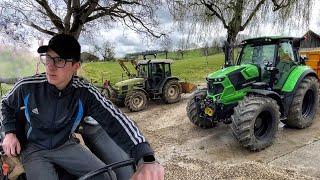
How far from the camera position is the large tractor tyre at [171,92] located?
9.90 m

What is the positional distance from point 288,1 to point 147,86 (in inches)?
176

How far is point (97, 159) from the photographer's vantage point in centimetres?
195

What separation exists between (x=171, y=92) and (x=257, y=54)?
13.7ft

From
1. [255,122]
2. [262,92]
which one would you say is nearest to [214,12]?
[262,92]

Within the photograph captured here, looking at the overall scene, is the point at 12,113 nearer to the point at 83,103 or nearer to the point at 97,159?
the point at 83,103

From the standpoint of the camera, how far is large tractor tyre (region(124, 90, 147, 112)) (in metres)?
9.15

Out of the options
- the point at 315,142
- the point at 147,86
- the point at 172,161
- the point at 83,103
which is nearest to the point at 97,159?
the point at 83,103

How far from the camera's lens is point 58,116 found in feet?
6.35

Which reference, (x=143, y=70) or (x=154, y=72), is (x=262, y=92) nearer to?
(x=154, y=72)

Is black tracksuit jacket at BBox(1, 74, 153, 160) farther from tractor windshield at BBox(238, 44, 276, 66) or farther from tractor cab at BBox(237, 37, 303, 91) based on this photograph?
tractor windshield at BBox(238, 44, 276, 66)

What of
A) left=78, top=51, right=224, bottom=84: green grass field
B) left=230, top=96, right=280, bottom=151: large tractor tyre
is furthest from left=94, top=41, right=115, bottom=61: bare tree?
left=230, top=96, right=280, bottom=151: large tractor tyre

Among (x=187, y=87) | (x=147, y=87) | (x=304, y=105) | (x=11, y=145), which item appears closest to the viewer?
(x=11, y=145)

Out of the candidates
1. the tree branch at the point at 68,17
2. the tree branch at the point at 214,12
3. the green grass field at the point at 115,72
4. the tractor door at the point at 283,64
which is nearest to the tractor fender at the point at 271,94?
the tractor door at the point at 283,64

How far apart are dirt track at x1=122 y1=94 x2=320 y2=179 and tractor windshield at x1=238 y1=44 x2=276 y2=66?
1325 mm
